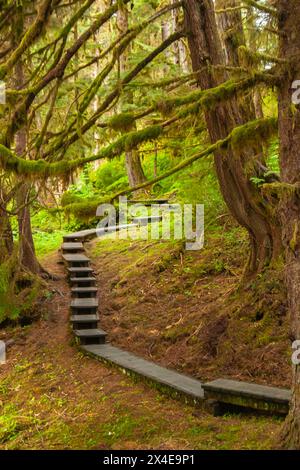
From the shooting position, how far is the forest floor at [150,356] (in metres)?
5.77

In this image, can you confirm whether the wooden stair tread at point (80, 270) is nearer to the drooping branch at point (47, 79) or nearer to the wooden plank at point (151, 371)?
the wooden plank at point (151, 371)

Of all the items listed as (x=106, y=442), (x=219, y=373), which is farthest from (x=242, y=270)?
(x=106, y=442)

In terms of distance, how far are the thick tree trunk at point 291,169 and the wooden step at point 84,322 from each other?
591cm

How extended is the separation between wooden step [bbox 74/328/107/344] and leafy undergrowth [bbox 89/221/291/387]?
0.78 ft

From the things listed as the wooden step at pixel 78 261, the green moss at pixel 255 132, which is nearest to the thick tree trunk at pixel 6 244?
the wooden step at pixel 78 261

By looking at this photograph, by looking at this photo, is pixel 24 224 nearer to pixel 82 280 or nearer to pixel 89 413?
pixel 82 280

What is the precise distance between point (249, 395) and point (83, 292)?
5.74 metres

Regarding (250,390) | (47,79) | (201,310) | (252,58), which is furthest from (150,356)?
(252,58)

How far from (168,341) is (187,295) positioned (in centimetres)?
135

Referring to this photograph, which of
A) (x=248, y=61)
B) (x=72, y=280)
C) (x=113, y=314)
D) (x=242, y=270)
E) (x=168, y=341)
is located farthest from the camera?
(x=72, y=280)

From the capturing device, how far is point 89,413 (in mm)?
6602

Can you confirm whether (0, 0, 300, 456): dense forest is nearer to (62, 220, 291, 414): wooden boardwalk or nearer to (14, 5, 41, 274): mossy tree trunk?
(14, 5, 41, 274): mossy tree trunk
